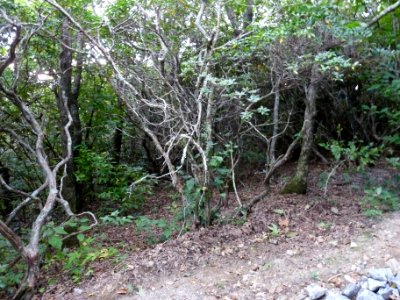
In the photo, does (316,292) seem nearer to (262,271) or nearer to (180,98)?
(262,271)

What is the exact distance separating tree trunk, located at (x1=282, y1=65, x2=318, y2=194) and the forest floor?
0.56m

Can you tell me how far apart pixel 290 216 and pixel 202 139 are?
5.05 feet

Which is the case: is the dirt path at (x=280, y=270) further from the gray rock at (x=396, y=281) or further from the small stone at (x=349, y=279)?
the gray rock at (x=396, y=281)

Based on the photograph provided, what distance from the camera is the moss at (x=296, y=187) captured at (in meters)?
5.14

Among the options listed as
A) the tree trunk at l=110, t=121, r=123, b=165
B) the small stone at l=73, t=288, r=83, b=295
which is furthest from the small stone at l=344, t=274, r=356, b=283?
the tree trunk at l=110, t=121, r=123, b=165

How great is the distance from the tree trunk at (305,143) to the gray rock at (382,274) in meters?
2.05

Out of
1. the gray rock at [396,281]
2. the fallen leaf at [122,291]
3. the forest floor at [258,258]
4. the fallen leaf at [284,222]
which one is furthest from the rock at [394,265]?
the fallen leaf at [122,291]

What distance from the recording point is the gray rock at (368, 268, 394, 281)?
306 cm

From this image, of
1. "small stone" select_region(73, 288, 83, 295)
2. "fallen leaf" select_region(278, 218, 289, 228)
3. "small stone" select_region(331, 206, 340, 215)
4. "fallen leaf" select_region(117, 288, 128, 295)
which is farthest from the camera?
"small stone" select_region(331, 206, 340, 215)

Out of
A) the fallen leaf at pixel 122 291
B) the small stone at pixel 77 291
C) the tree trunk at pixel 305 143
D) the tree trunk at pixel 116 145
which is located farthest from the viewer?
the tree trunk at pixel 116 145

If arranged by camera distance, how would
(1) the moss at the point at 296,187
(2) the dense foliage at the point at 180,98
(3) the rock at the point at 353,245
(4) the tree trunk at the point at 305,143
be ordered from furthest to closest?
(1) the moss at the point at 296,187
(4) the tree trunk at the point at 305,143
(2) the dense foliage at the point at 180,98
(3) the rock at the point at 353,245

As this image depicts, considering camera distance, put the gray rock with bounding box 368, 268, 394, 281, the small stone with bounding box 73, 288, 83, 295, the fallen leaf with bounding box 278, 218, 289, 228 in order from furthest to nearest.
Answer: the fallen leaf with bounding box 278, 218, 289, 228
the small stone with bounding box 73, 288, 83, 295
the gray rock with bounding box 368, 268, 394, 281

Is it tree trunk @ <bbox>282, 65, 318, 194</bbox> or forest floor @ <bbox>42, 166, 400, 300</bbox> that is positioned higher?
tree trunk @ <bbox>282, 65, 318, 194</bbox>

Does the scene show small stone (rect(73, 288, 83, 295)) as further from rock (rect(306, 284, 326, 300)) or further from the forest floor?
rock (rect(306, 284, 326, 300))
